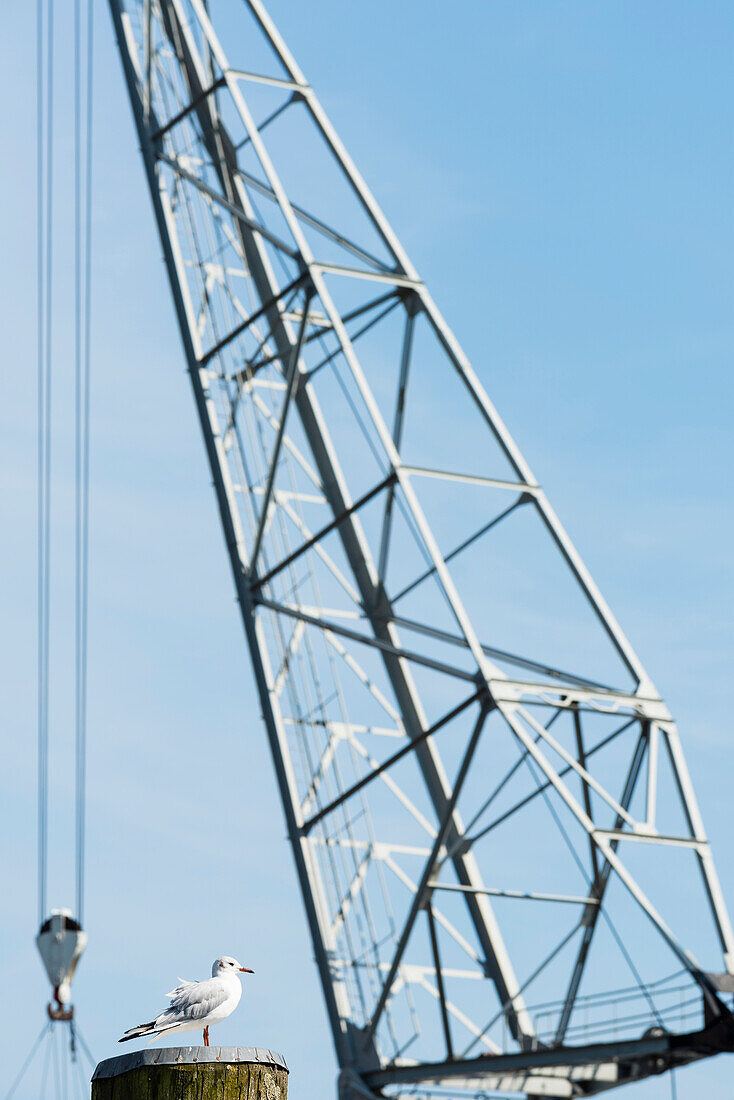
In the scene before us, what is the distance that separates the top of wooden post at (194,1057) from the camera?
517 centimetres

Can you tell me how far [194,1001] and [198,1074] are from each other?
8.68 feet

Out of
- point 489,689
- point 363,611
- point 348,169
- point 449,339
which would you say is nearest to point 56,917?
point 489,689

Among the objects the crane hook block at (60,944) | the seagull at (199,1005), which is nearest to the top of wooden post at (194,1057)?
the seagull at (199,1005)

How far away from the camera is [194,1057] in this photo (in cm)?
518

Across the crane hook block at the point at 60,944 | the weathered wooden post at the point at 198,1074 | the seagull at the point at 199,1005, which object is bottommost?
the weathered wooden post at the point at 198,1074

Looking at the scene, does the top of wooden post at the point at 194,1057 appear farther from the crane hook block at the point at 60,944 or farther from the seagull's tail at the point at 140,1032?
the crane hook block at the point at 60,944

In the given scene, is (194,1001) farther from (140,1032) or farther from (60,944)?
(60,944)

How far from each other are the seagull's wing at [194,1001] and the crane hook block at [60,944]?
15.5 meters

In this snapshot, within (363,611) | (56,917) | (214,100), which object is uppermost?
(214,100)

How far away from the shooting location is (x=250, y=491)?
102 feet

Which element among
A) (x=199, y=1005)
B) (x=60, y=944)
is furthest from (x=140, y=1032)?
(x=60, y=944)

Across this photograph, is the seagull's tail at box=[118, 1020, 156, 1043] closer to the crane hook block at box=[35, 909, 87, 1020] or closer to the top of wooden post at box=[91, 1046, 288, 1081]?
the top of wooden post at box=[91, 1046, 288, 1081]

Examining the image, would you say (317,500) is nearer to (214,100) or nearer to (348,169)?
(348,169)

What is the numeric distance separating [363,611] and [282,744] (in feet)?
9.15
